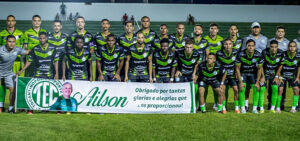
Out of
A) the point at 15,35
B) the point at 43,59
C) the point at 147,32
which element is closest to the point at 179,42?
the point at 147,32

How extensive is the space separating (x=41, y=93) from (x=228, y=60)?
3922 mm

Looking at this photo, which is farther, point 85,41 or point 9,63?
point 85,41

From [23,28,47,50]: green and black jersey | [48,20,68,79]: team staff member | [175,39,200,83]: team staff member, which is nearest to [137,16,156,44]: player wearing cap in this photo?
[175,39,200,83]: team staff member

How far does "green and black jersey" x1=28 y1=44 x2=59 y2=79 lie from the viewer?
870 centimetres

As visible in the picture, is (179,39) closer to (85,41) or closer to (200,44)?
(200,44)

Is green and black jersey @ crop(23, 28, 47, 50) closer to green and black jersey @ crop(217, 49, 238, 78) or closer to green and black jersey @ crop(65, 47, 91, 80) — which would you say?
green and black jersey @ crop(65, 47, 91, 80)

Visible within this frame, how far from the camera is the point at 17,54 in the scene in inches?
345

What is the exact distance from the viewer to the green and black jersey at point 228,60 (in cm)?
909

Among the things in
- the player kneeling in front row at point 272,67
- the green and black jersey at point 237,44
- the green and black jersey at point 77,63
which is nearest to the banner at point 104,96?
the green and black jersey at point 77,63

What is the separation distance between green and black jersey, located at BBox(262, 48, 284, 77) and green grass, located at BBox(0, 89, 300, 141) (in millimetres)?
941

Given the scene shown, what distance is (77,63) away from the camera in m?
8.77

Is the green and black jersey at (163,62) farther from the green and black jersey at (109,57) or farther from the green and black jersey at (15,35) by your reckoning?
the green and black jersey at (15,35)

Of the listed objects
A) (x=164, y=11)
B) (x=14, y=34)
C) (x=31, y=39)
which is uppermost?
(x=164, y=11)

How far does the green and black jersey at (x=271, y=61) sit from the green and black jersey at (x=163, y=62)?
1.96 meters
